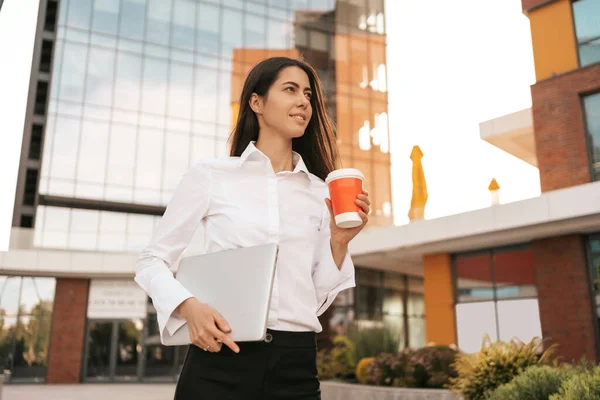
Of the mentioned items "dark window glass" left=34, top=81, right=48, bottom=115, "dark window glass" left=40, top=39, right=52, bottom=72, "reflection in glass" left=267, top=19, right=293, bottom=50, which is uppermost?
"reflection in glass" left=267, top=19, right=293, bottom=50

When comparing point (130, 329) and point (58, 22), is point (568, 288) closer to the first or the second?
point (130, 329)

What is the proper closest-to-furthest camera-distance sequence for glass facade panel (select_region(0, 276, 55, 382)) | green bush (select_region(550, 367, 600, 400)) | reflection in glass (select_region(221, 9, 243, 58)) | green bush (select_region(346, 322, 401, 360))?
green bush (select_region(550, 367, 600, 400)), green bush (select_region(346, 322, 401, 360)), glass facade panel (select_region(0, 276, 55, 382)), reflection in glass (select_region(221, 9, 243, 58))

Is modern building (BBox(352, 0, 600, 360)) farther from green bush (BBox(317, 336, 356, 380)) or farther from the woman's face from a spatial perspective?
the woman's face

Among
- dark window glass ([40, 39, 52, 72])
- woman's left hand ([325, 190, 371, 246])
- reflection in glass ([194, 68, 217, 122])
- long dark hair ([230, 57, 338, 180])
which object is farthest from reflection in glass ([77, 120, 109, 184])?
woman's left hand ([325, 190, 371, 246])

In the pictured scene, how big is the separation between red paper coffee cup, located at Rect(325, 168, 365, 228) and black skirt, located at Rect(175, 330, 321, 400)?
0.43 meters

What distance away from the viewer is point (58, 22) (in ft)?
94.7

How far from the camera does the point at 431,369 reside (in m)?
11.9

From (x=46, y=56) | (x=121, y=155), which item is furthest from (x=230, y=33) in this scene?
(x=46, y=56)

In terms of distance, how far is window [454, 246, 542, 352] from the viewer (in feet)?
52.5

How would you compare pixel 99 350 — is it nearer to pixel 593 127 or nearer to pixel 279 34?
pixel 279 34

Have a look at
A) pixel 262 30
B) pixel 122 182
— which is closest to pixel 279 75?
pixel 122 182

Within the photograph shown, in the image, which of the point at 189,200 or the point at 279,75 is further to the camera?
the point at 279,75

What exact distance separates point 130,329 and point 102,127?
408 inches

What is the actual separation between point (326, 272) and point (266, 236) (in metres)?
0.29
